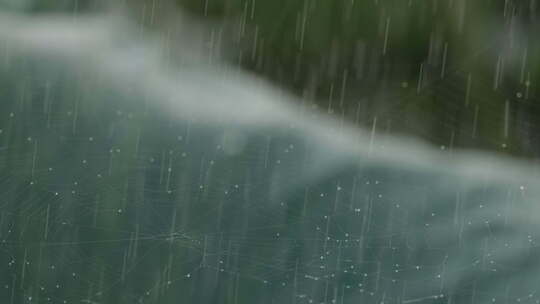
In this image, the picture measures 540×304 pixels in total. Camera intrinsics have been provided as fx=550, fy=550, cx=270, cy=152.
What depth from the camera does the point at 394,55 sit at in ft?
6.60

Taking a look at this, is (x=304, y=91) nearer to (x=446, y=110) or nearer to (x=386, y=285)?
(x=446, y=110)

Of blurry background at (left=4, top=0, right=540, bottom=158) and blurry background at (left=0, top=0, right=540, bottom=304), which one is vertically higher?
blurry background at (left=4, top=0, right=540, bottom=158)

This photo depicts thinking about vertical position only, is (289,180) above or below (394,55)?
below

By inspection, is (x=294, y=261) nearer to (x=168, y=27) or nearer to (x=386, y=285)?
(x=386, y=285)

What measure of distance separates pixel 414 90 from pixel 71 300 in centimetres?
147

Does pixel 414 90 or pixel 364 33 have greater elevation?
pixel 364 33

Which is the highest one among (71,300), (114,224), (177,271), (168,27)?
(168,27)

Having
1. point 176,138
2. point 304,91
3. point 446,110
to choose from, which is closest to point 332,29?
point 304,91

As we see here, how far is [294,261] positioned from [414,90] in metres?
0.76

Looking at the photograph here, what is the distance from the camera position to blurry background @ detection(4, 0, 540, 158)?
6.52 feet

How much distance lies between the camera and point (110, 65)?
2020 mm

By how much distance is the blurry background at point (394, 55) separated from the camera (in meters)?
1.99

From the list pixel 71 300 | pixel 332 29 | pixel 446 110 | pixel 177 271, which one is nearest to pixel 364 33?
pixel 332 29

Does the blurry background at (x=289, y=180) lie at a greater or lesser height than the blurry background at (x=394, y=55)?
lesser
